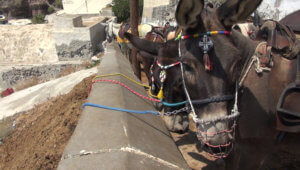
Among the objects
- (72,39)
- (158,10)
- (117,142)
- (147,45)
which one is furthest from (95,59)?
(117,142)

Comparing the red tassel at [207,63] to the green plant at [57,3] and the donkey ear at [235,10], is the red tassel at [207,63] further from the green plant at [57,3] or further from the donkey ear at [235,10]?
the green plant at [57,3]

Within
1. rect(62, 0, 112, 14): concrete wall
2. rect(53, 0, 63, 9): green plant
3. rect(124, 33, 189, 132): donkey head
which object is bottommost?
rect(124, 33, 189, 132): donkey head

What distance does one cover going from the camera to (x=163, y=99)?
2.57 metres

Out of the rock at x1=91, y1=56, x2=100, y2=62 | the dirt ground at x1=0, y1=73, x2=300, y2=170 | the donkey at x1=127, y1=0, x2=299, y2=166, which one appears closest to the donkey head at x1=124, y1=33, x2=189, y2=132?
the donkey at x1=127, y1=0, x2=299, y2=166

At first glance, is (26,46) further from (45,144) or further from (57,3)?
(57,3)

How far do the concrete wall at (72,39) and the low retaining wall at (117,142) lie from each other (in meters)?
10.9

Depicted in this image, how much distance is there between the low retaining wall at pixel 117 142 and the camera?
1543mm

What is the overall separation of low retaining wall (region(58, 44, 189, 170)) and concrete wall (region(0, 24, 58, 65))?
521 inches

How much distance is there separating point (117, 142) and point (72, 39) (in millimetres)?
12198

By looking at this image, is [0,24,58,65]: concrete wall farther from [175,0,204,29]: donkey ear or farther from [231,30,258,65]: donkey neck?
[231,30,258,65]: donkey neck

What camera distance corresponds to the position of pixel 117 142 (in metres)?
1.75

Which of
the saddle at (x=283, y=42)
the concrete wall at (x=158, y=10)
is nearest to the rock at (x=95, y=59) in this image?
the concrete wall at (x=158, y=10)

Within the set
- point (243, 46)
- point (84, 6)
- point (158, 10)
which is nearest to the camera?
point (243, 46)

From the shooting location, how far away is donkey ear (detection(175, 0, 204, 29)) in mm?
1566
